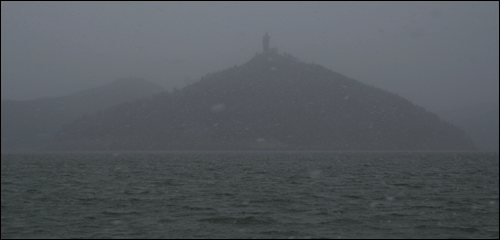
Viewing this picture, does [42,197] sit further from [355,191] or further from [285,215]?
[355,191]

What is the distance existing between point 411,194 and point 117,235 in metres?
20.8

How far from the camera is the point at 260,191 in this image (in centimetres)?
3488

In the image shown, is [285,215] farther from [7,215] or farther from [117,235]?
[7,215]

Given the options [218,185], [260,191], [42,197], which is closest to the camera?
[42,197]

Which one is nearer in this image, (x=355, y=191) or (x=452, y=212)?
(x=452, y=212)

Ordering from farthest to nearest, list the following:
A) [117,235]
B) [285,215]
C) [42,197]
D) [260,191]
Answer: [260,191] < [42,197] < [285,215] < [117,235]

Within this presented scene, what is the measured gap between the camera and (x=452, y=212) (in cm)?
2558

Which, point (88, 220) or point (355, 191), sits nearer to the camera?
point (88, 220)

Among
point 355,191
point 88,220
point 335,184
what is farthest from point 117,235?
point 335,184

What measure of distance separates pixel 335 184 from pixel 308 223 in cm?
1889

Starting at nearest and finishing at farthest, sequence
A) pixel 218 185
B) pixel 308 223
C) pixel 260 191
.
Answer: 1. pixel 308 223
2. pixel 260 191
3. pixel 218 185

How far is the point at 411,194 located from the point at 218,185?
48.2 feet

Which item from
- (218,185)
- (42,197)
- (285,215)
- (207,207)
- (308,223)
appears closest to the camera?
(308,223)

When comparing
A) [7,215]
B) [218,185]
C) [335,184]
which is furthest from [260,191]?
[7,215]
